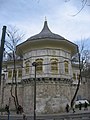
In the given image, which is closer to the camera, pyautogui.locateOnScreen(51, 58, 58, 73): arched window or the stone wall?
the stone wall

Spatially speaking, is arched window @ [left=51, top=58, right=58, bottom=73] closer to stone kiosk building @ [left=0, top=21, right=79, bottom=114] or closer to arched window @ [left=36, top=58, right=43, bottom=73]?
stone kiosk building @ [left=0, top=21, right=79, bottom=114]

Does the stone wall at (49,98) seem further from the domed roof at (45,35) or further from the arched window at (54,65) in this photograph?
the domed roof at (45,35)

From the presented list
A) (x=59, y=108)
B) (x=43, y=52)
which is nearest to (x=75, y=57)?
(x=43, y=52)

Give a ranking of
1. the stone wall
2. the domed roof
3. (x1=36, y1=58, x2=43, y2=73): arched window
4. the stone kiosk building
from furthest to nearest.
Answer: the domed roof, (x1=36, y1=58, x2=43, y2=73): arched window, the stone kiosk building, the stone wall

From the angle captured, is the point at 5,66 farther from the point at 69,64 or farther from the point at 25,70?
the point at 69,64

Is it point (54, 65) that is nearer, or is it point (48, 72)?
point (48, 72)

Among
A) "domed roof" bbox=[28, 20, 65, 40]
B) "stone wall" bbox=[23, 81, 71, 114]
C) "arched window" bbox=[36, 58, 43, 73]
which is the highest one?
"domed roof" bbox=[28, 20, 65, 40]

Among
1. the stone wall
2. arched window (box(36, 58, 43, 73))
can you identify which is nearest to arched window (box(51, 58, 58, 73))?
arched window (box(36, 58, 43, 73))

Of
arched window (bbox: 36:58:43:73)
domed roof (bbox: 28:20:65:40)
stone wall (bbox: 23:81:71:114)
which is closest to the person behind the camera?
stone wall (bbox: 23:81:71:114)

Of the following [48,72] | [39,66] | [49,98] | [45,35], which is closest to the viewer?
[49,98]

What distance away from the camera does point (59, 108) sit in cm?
3008

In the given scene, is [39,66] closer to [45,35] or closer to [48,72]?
[48,72]

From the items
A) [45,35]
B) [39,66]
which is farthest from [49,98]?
[45,35]

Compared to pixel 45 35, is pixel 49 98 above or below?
below
